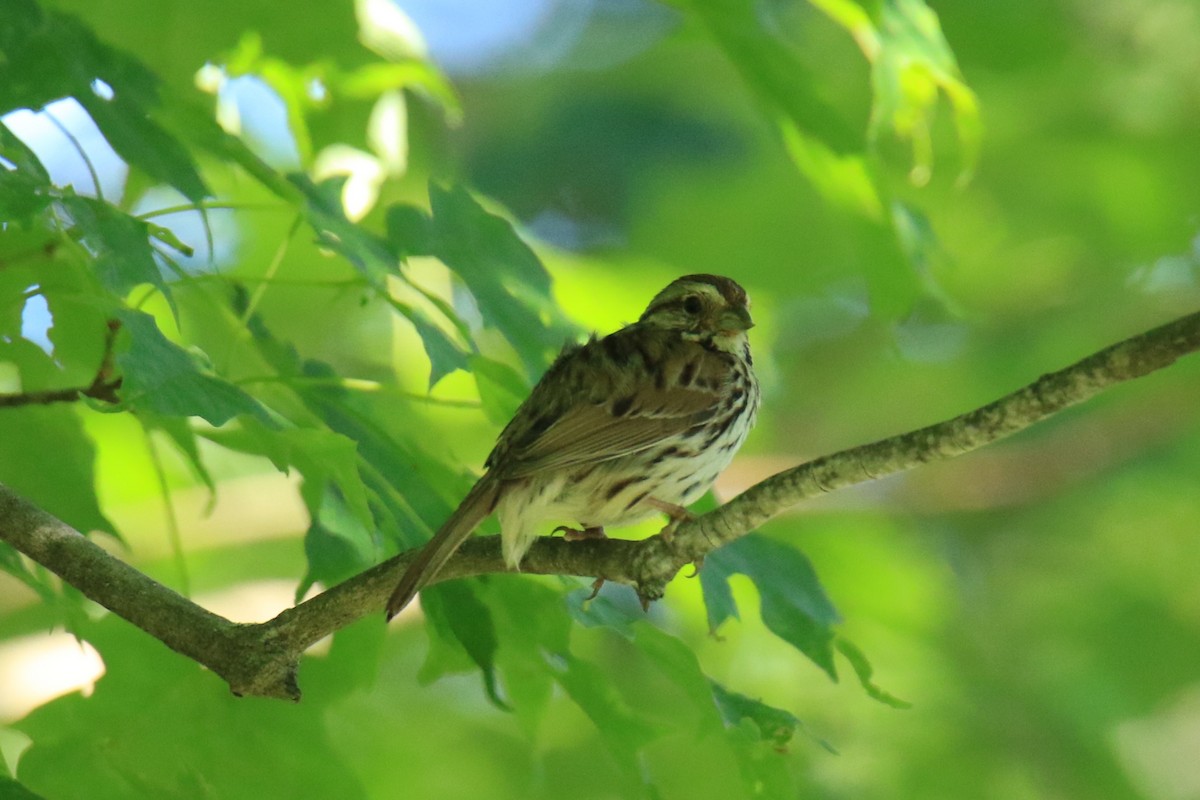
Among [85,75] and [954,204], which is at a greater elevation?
[954,204]

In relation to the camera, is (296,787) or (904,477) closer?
(296,787)

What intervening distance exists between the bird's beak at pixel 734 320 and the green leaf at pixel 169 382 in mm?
2464

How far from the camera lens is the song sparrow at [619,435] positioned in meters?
3.79

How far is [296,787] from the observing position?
133 inches

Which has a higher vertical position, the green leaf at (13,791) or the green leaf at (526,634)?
the green leaf at (526,634)

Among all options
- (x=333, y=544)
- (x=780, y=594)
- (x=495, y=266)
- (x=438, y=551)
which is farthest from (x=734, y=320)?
(x=438, y=551)

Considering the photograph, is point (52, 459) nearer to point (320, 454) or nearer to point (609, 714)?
point (320, 454)

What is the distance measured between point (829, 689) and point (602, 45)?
5.36 meters

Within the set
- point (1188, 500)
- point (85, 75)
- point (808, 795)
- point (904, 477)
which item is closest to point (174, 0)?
point (85, 75)

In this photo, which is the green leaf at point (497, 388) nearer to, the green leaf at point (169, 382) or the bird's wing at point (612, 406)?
the bird's wing at point (612, 406)

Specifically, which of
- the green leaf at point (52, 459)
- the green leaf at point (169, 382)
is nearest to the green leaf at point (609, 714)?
the green leaf at point (169, 382)

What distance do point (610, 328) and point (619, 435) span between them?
6.46 ft

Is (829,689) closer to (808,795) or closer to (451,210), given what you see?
(808,795)

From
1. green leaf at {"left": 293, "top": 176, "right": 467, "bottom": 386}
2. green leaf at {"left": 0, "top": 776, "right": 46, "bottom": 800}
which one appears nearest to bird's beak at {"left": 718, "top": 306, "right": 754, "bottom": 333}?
green leaf at {"left": 293, "top": 176, "right": 467, "bottom": 386}
